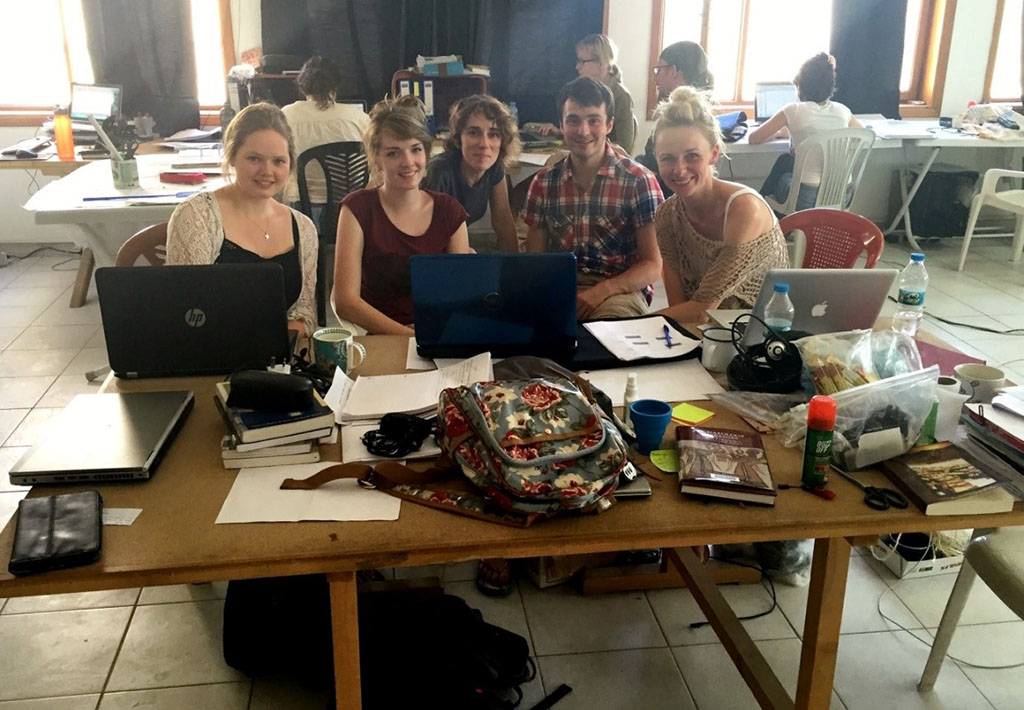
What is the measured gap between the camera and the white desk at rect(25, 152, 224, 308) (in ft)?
10.6

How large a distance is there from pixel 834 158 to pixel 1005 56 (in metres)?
2.50

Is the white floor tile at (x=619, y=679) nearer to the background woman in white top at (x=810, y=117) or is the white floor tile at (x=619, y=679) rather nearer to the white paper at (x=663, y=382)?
the white paper at (x=663, y=382)

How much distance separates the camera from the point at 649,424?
1481mm

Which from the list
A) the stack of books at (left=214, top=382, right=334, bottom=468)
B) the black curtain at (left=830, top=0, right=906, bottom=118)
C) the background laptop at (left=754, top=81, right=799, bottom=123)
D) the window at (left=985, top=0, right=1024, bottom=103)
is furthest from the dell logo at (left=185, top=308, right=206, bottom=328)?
the window at (left=985, top=0, right=1024, bottom=103)

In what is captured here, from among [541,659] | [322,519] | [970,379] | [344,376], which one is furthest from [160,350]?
[970,379]

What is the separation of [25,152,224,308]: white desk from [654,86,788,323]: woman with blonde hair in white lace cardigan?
193 centimetres

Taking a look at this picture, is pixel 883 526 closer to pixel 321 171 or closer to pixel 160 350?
pixel 160 350

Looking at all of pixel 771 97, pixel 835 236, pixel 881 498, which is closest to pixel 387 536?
pixel 881 498

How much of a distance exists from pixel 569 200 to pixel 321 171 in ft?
5.72

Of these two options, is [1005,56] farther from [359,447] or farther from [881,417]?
[359,447]

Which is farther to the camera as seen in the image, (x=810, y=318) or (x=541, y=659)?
(x=541, y=659)

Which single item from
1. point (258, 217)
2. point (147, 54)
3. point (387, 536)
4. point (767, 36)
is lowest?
point (387, 536)

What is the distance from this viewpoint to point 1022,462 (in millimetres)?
1448

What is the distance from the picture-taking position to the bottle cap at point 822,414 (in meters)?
1.37
